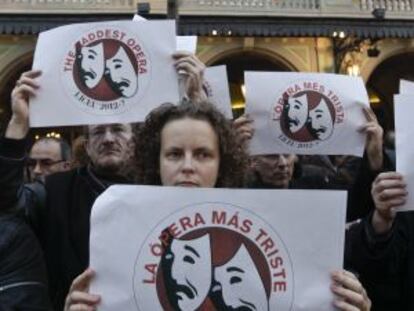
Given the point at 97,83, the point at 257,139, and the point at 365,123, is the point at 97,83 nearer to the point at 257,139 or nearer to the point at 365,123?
the point at 257,139

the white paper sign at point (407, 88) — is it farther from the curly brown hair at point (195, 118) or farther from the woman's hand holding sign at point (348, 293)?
the woman's hand holding sign at point (348, 293)

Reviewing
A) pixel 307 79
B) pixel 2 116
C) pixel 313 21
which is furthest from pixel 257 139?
pixel 2 116

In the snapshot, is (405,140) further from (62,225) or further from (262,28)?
(262,28)

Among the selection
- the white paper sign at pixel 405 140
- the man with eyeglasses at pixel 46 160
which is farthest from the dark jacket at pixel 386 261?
the man with eyeglasses at pixel 46 160

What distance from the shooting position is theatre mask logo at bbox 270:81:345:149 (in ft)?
11.7

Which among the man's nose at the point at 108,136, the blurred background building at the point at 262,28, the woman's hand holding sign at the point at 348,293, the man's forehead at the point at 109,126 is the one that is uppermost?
the blurred background building at the point at 262,28

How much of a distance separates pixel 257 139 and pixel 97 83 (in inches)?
41.9

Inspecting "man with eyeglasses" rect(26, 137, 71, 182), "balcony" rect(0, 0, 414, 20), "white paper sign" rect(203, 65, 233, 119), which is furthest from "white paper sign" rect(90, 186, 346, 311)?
"balcony" rect(0, 0, 414, 20)

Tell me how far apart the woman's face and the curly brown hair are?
0.12 feet

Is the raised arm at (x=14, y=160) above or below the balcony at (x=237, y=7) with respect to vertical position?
below

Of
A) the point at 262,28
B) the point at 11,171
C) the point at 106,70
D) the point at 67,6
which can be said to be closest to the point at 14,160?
the point at 11,171

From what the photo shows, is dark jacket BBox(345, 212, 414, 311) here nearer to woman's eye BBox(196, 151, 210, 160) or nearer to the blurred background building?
woman's eye BBox(196, 151, 210, 160)

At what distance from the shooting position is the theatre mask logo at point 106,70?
2.70 m

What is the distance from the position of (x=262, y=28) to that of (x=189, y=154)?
1227cm
